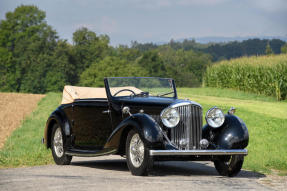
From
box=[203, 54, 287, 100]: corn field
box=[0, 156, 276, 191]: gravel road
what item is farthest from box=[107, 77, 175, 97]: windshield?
box=[203, 54, 287, 100]: corn field

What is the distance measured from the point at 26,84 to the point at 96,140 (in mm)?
74863

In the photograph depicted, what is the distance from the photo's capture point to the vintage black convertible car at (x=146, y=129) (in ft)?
26.4

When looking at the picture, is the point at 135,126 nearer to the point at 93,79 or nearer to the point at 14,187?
the point at 14,187

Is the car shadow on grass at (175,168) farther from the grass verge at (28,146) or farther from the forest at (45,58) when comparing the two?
the forest at (45,58)

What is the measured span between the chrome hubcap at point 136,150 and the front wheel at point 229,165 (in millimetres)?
1636

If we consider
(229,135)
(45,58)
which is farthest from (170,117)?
(45,58)

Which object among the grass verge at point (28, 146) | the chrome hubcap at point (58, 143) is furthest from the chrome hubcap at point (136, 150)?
the grass verge at point (28, 146)

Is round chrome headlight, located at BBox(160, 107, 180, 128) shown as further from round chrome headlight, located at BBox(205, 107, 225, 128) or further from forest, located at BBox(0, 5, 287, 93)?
forest, located at BBox(0, 5, 287, 93)

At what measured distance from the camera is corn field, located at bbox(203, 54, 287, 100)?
30297mm

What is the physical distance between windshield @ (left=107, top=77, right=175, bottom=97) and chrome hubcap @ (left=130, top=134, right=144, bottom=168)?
1477mm

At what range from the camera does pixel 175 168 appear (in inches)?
388

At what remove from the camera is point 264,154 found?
40.0 feet

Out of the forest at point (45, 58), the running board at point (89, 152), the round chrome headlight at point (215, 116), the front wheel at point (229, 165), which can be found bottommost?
the front wheel at point (229, 165)

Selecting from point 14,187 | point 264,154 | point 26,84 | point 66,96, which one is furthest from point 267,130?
point 26,84
